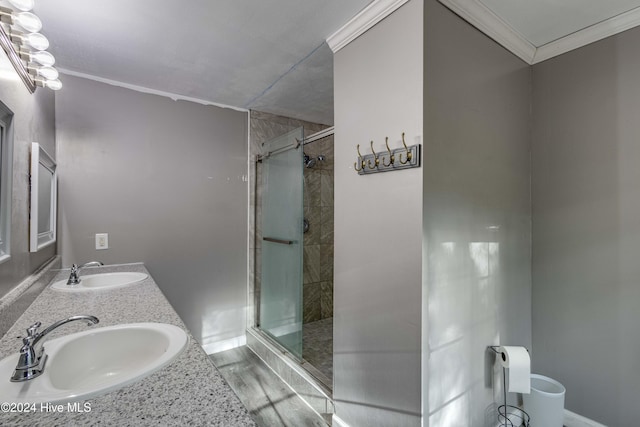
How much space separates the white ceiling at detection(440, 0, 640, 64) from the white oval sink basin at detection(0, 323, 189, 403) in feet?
5.82

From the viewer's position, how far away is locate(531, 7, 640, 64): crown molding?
1.47 metres

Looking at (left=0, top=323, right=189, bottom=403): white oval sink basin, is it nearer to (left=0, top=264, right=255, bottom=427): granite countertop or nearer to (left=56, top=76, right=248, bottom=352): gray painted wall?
(left=0, top=264, right=255, bottom=427): granite countertop

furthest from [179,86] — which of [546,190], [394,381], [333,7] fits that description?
[546,190]

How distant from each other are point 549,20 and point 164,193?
2.81m

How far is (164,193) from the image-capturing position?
2426mm

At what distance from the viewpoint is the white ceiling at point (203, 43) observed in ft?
4.66

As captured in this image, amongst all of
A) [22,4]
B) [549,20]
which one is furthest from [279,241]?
[549,20]

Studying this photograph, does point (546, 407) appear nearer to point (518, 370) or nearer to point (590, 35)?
point (518, 370)

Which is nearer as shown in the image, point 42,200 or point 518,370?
point 518,370

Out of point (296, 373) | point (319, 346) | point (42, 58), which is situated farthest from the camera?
point (319, 346)

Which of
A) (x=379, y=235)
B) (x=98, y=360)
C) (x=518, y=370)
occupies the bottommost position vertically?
(x=518, y=370)

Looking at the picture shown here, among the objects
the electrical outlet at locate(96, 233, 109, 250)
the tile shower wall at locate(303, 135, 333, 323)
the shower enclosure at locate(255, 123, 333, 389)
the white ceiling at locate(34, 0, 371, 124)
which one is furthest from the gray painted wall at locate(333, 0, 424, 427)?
the electrical outlet at locate(96, 233, 109, 250)

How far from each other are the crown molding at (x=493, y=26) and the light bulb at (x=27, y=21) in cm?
167

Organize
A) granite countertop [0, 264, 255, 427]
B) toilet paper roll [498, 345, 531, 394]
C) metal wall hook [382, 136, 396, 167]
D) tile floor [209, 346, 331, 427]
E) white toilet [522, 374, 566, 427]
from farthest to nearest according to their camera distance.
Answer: tile floor [209, 346, 331, 427]
white toilet [522, 374, 566, 427]
toilet paper roll [498, 345, 531, 394]
metal wall hook [382, 136, 396, 167]
granite countertop [0, 264, 255, 427]
